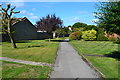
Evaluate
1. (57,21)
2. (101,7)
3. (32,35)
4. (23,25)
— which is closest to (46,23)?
(57,21)

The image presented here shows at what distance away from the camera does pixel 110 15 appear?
6.91 m

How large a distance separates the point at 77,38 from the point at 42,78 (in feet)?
92.8

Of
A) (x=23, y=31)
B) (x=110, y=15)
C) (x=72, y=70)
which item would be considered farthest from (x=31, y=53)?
(x=23, y=31)

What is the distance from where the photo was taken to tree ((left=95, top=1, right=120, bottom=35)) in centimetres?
654

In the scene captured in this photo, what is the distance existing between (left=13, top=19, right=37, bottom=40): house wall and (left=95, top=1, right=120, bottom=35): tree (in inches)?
939

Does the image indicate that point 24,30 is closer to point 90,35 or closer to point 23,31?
point 23,31

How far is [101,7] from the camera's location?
7.49 metres

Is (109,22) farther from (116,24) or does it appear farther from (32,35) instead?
(32,35)

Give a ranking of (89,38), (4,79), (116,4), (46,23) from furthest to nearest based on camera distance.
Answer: (89,38)
(46,23)
(116,4)
(4,79)

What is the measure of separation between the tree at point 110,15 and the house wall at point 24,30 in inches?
939

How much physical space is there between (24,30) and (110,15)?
2693cm

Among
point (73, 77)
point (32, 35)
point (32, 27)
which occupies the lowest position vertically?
point (73, 77)

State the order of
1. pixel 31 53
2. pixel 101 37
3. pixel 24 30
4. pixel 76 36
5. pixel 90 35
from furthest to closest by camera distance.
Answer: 1. pixel 76 36
2. pixel 24 30
3. pixel 101 37
4. pixel 90 35
5. pixel 31 53

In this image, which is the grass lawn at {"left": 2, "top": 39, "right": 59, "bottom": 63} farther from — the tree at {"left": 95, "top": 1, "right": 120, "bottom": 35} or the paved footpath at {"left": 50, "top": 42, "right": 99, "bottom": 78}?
the tree at {"left": 95, "top": 1, "right": 120, "bottom": 35}
